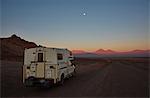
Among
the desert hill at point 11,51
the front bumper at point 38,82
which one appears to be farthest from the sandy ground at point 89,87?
the desert hill at point 11,51

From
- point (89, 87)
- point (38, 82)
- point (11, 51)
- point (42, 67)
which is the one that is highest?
point (11, 51)

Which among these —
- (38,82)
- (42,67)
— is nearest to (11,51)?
(42,67)

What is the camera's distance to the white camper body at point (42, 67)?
15250mm

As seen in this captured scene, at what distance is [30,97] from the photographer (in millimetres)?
12258

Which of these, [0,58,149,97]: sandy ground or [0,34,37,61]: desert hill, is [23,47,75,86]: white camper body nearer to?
[0,58,149,97]: sandy ground

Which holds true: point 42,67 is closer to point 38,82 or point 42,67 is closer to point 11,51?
point 38,82

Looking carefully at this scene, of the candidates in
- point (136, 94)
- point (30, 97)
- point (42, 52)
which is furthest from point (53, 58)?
point (136, 94)

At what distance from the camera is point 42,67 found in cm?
1550

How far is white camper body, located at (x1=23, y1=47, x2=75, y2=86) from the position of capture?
50.0 feet

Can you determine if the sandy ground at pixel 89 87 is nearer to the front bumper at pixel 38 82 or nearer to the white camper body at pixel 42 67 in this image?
the front bumper at pixel 38 82

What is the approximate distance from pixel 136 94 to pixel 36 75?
268 inches

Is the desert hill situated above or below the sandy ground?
above

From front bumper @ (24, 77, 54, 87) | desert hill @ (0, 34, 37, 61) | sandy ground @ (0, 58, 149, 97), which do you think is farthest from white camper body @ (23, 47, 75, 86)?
desert hill @ (0, 34, 37, 61)

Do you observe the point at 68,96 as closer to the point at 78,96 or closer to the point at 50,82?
the point at 78,96
